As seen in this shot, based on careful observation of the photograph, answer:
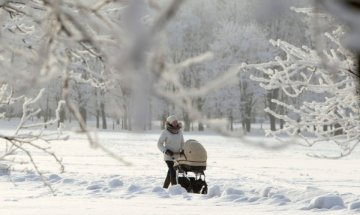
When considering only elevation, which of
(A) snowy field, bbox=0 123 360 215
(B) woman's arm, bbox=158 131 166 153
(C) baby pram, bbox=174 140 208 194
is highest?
(B) woman's arm, bbox=158 131 166 153

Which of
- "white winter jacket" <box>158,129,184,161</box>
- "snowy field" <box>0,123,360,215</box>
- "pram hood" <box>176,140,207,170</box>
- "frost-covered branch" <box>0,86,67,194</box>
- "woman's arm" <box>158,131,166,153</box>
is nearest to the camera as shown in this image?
"frost-covered branch" <box>0,86,67,194</box>

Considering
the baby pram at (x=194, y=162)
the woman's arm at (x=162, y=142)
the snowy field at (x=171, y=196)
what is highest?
the woman's arm at (x=162, y=142)

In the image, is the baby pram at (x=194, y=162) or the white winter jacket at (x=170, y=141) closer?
the baby pram at (x=194, y=162)

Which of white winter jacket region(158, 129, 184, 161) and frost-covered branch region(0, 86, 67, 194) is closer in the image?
frost-covered branch region(0, 86, 67, 194)

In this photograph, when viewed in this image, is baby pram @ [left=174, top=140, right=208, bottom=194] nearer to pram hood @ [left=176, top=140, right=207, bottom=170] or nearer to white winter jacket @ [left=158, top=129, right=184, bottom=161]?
pram hood @ [left=176, top=140, right=207, bottom=170]

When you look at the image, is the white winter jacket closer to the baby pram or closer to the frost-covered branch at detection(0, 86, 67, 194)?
the baby pram

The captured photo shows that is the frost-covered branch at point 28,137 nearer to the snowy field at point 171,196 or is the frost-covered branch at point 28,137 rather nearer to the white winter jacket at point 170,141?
the snowy field at point 171,196

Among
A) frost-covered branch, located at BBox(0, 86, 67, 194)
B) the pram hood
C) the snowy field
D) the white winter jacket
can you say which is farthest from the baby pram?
frost-covered branch, located at BBox(0, 86, 67, 194)

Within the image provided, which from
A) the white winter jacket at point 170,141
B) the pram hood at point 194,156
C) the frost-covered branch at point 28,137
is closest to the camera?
the frost-covered branch at point 28,137

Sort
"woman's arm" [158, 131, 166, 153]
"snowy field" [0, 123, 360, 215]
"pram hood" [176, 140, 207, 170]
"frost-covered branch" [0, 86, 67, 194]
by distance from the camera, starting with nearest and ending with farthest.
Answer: "frost-covered branch" [0, 86, 67, 194], "snowy field" [0, 123, 360, 215], "pram hood" [176, 140, 207, 170], "woman's arm" [158, 131, 166, 153]

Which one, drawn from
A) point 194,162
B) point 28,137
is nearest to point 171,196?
point 194,162

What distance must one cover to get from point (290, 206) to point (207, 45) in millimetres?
48576

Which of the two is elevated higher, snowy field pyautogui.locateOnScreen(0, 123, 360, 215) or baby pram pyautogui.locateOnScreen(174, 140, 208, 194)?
baby pram pyautogui.locateOnScreen(174, 140, 208, 194)

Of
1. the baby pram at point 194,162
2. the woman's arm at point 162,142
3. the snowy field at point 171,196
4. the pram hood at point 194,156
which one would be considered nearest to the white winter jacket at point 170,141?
the woman's arm at point 162,142
